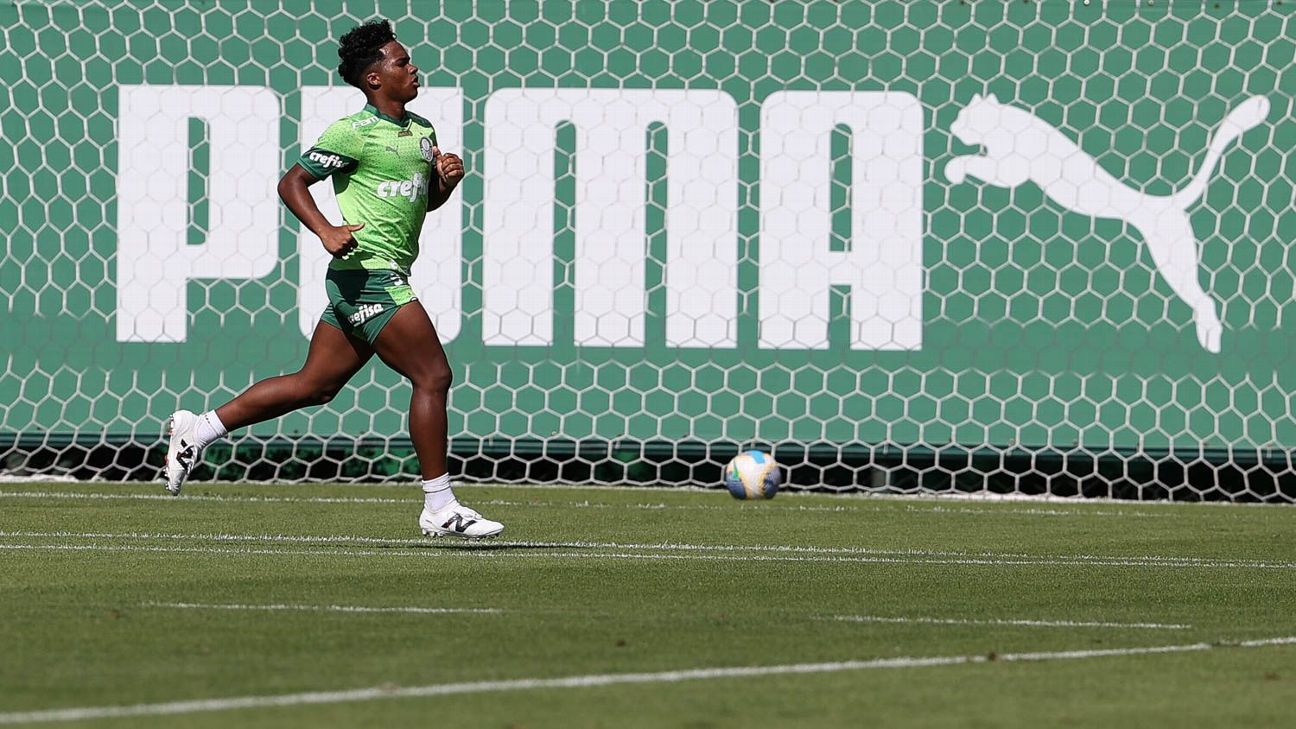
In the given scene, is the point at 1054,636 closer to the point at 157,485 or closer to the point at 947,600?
the point at 947,600

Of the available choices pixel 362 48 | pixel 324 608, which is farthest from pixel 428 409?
pixel 324 608

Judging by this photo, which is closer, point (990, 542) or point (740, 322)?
point (990, 542)

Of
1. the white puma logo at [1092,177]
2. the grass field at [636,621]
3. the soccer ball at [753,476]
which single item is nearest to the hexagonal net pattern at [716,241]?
the white puma logo at [1092,177]

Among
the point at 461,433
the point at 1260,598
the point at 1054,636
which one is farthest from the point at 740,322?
the point at 1054,636

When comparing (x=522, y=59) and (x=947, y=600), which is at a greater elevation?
(x=522, y=59)

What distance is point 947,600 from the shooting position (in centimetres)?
653

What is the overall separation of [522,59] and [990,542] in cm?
446

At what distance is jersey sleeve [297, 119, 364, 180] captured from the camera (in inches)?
313

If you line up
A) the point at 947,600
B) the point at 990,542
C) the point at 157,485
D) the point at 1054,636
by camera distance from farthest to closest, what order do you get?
1. the point at 157,485
2. the point at 990,542
3. the point at 947,600
4. the point at 1054,636

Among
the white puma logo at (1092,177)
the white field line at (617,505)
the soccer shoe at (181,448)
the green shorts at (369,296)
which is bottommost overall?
the white field line at (617,505)

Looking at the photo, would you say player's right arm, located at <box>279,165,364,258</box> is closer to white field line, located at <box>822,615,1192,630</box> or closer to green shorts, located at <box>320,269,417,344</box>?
green shorts, located at <box>320,269,417,344</box>

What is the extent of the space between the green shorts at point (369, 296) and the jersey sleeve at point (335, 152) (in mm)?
372

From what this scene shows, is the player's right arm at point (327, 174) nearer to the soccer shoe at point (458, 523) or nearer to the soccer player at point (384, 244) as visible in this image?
the soccer player at point (384, 244)

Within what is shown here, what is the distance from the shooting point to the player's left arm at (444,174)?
316 inches
